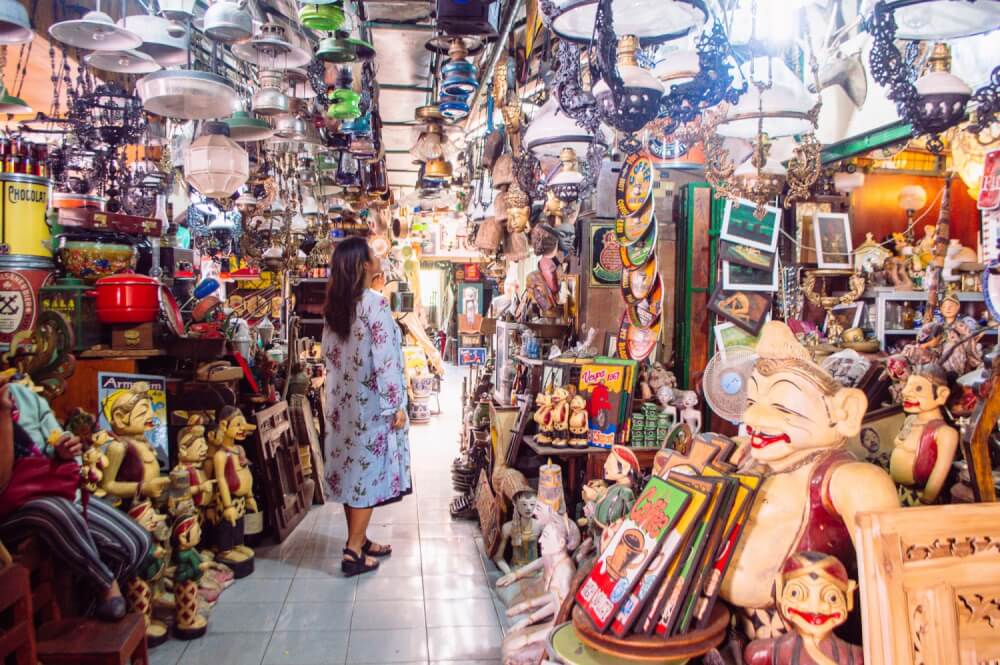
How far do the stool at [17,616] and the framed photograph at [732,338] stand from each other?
249cm

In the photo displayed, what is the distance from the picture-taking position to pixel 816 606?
4.42 ft

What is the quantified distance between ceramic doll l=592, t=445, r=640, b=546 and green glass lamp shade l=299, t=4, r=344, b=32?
82.6 inches

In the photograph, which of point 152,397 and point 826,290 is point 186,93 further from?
point 826,290

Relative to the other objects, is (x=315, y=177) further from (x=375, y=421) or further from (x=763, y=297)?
(x=763, y=297)

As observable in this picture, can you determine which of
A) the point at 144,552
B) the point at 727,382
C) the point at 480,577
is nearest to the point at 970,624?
the point at 727,382

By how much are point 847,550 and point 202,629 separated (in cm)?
258

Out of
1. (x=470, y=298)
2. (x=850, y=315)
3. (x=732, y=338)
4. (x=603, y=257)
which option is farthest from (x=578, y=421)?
(x=470, y=298)

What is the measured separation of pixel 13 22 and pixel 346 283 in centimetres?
183

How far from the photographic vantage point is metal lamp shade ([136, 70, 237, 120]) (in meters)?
2.55

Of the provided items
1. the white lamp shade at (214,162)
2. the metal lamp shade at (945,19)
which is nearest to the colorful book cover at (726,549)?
the metal lamp shade at (945,19)

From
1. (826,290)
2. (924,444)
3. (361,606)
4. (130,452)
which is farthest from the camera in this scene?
(826,290)

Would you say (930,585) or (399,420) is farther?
(399,420)

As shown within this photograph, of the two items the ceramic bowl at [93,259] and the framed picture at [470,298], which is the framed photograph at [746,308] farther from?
the framed picture at [470,298]

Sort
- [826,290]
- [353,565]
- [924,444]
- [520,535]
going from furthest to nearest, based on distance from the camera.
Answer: [826,290] → [353,565] → [520,535] → [924,444]
